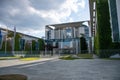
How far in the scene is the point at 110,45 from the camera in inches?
1151

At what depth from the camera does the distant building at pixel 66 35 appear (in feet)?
236

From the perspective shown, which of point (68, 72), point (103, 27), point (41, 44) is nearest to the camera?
point (68, 72)

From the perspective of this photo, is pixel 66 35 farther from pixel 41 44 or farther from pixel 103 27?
pixel 103 27

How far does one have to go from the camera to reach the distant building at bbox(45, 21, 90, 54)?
236ft

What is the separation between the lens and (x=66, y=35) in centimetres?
8300

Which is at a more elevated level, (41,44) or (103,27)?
(103,27)

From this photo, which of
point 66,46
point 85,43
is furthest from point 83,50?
point 66,46

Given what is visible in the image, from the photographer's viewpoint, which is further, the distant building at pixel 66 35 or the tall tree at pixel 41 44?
the distant building at pixel 66 35

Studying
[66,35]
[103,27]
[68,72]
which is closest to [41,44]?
[66,35]

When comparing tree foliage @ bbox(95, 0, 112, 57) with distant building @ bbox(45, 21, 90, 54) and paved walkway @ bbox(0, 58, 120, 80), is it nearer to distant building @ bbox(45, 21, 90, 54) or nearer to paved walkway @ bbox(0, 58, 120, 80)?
paved walkway @ bbox(0, 58, 120, 80)

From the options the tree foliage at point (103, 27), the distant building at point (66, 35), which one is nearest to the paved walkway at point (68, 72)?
the tree foliage at point (103, 27)

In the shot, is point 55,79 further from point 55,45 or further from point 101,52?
point 55,45

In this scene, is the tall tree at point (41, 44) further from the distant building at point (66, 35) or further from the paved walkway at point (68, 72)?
the paved walkway at point (68, 72)

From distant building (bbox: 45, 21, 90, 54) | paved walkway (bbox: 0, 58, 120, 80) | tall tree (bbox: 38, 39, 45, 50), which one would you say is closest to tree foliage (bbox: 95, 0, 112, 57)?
paved walkway (bbox: 0, 58, 120, 80)
